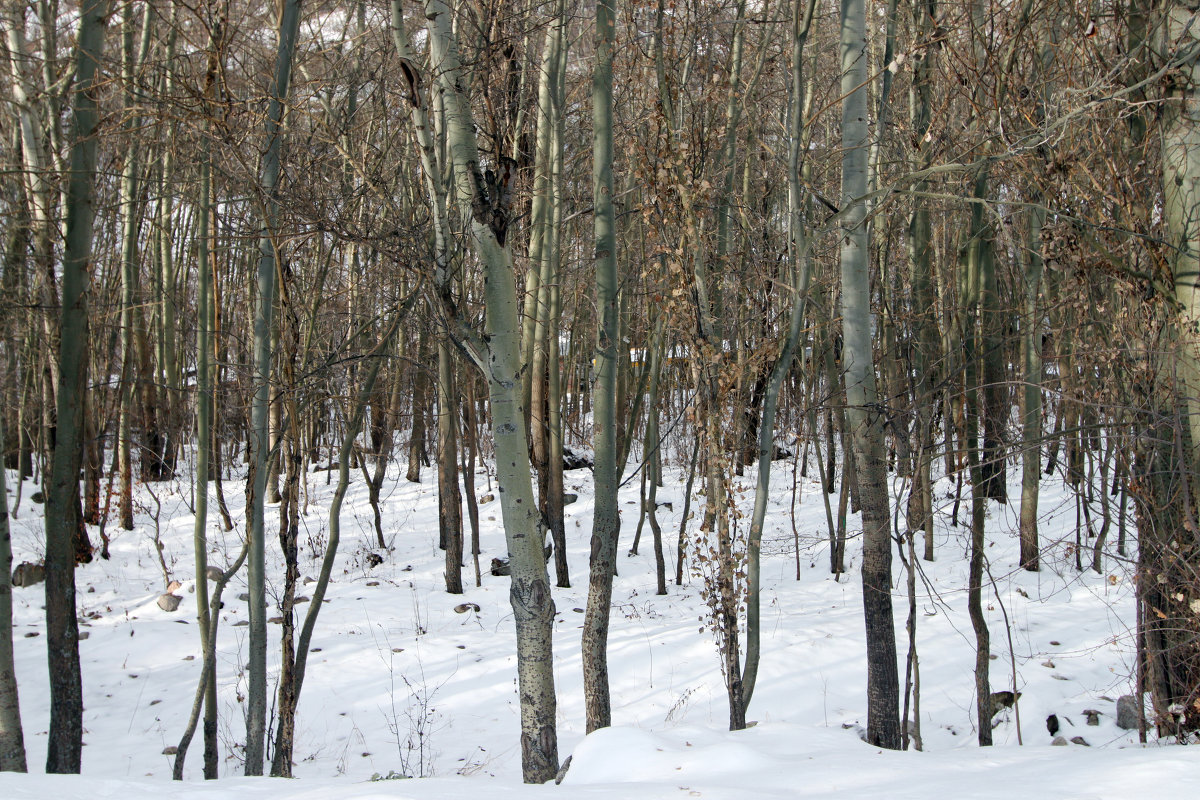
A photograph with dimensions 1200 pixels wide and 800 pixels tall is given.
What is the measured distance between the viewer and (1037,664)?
287 inches

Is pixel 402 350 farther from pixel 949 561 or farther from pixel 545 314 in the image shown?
pixel 949 561

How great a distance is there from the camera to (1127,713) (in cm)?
616

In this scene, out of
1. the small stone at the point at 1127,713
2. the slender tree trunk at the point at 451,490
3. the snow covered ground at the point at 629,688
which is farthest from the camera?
the slender tree trunk at the point at 451,490

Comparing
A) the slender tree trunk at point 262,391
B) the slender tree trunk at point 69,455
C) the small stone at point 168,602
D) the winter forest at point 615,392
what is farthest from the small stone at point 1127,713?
the small stone at point 168,602

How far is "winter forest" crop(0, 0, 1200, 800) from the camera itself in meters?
4.35

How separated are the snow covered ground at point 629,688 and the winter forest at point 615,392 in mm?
43

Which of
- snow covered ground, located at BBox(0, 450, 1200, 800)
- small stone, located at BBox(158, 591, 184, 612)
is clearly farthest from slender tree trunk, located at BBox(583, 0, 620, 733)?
small stone, located at BBox(158, 591, 184, 612)

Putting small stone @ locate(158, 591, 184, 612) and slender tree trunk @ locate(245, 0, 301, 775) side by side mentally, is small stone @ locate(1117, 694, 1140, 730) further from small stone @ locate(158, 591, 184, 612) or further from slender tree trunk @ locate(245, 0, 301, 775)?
small stone @ locate(158, 591, 184, 612)

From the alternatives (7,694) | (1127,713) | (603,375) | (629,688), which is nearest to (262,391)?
(603,375)

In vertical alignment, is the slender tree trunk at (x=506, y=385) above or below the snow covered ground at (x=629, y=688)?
above

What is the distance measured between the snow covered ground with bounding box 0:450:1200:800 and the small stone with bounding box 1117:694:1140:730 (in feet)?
0.26

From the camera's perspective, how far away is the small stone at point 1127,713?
609cm

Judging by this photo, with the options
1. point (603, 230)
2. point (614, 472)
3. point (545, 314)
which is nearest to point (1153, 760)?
point (614, 472)

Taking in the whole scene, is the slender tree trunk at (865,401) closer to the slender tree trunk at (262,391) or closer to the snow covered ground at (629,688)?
the snow covered ground at (629,688)
